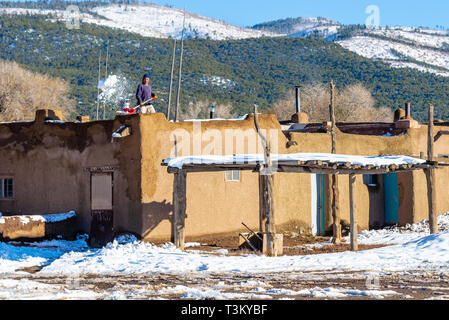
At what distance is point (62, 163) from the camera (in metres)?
22.7

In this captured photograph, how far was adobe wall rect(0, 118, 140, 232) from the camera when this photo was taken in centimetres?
2095

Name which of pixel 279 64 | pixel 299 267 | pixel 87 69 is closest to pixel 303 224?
pixel 299 267

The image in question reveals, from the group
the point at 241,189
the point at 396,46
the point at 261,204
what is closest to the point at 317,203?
the point at 241,189

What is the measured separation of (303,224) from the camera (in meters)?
24.0

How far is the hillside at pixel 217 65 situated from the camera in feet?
305

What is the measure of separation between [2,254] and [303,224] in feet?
31.7

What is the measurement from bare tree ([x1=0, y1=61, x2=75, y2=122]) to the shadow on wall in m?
30.0

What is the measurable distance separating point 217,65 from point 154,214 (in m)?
91.5

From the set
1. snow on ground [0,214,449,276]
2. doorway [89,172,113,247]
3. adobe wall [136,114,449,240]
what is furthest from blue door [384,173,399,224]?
doorway [89,172,113,247]

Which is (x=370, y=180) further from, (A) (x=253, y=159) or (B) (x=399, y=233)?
(A) (x=253, y=159)

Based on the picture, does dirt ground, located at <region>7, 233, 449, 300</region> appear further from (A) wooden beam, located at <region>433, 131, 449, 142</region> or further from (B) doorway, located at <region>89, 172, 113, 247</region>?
(A) wooden beam, located at <region>433, 131, 449, 142</region>

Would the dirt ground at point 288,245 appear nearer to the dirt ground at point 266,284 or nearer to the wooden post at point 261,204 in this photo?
the wooden post at point 261,204

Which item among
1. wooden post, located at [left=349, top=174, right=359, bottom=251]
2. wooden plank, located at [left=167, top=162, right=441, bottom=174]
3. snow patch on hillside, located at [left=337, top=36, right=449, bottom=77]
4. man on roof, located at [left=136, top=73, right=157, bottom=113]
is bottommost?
wooden post, located at [left=349, top=174, right=359, bottom=251]

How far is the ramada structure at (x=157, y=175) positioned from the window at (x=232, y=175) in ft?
0.10
